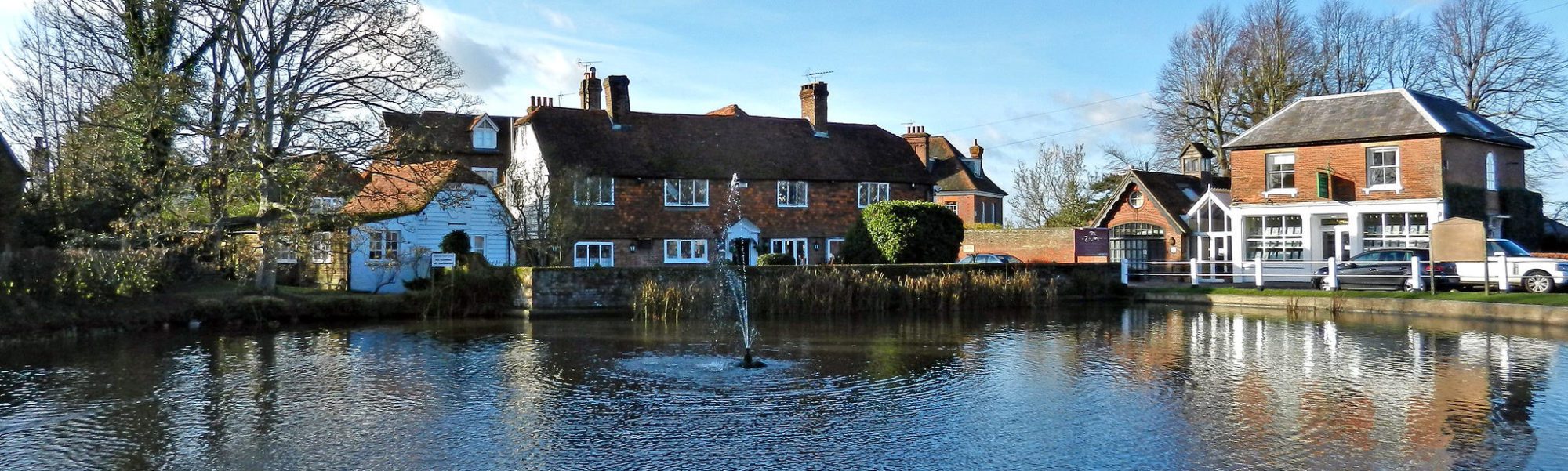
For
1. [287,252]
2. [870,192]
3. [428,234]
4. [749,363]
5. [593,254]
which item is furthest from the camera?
[870,192]

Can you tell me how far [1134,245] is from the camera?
40.5 meters

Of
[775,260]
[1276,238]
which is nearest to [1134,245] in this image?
[1276,238]

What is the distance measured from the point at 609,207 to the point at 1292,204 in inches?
861

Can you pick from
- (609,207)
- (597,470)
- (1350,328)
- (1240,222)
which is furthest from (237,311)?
(1240,222)

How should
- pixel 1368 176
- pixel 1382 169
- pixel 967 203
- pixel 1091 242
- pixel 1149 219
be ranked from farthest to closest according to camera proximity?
pixel 967 203
pixel 1149 219
pixel 1091 242
pixel 1368 176
pixel 1382 169

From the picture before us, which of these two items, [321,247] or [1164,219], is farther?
[1164,219]

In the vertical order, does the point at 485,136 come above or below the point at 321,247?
above

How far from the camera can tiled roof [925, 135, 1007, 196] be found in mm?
59406

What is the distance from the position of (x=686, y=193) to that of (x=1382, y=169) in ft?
72.0

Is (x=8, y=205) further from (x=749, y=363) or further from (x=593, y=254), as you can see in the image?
(x=749, y=363)

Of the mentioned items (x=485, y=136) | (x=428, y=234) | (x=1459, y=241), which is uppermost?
(x=485, y=136)

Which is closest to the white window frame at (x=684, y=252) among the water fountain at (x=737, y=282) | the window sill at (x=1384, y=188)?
the water fountain at (x=737, y=282)

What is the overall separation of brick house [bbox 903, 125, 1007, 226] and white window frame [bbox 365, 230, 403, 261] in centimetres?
3209

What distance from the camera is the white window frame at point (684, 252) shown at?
125ft
